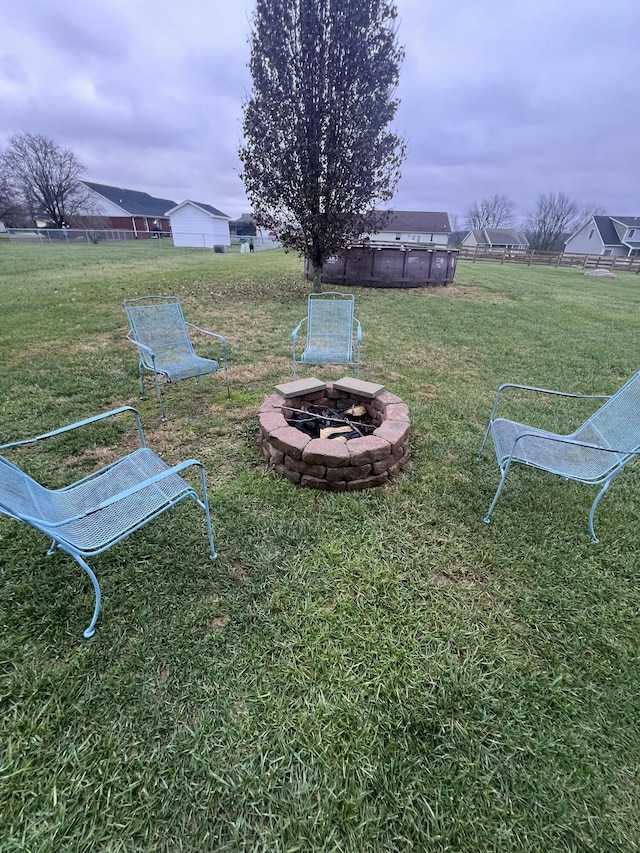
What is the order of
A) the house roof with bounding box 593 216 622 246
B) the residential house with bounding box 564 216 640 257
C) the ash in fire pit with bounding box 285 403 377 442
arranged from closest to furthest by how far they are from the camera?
the ash in fire pit with bounding box 285 403 377 442 → the residential house with bounding box 564 216 640 257 → the house roof with bounding box 593 216 622 246

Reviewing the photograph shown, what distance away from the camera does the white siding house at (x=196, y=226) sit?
31.4 m

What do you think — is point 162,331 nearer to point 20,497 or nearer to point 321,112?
point 20,497

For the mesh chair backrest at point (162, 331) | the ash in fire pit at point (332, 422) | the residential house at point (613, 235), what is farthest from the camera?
the residential house at point (613, 235)

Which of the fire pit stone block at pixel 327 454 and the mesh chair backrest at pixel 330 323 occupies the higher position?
the mesh chair backrest at pixel 330 323

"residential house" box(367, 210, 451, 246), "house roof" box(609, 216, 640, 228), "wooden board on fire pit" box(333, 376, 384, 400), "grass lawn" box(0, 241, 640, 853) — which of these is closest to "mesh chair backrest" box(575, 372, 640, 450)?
"grass lawn" box(0, 241, 640, 853)

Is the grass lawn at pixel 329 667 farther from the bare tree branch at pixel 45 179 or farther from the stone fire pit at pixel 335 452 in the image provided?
the bare tree branch at pixel 45 179

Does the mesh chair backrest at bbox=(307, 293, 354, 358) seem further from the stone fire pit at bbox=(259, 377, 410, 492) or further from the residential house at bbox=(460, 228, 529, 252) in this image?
the residential house at bbox=(460, 228, 529, 252)

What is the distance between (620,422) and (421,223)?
4026 cm

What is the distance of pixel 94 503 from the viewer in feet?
6.31

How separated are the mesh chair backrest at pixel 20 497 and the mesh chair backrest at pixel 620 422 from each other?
3184 mm

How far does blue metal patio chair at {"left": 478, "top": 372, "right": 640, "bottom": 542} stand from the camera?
2279 millimetres

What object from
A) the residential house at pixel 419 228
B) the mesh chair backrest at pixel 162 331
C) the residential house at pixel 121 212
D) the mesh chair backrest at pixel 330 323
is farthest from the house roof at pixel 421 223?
the mesh chair backrest at pixel 162 331

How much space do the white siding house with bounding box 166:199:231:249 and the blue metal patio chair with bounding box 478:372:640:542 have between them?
33904 millimetres

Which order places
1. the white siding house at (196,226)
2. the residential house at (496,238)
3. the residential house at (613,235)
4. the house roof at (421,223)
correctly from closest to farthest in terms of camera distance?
1. the white siding house at (196,226)
2. the residential house at (613,235)
3. the house roof at (421,223)
4. the residential house at (496,238)
